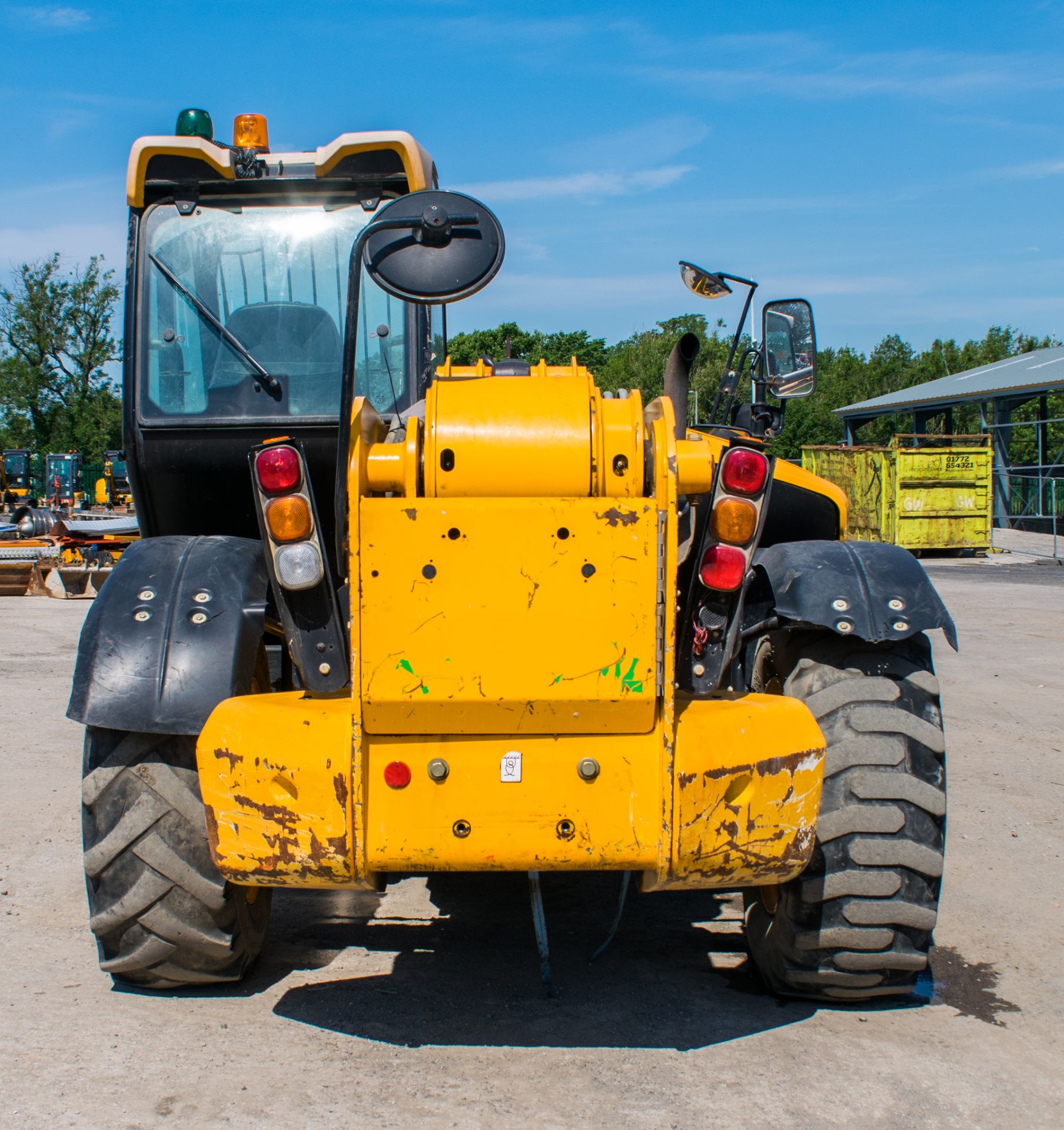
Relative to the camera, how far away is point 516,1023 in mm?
3410

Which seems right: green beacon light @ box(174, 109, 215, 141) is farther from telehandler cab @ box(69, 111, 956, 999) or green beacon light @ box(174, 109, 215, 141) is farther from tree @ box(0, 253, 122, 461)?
tree @ box(0, 253, 122, 461)

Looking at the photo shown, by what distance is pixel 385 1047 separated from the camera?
10.7 ft

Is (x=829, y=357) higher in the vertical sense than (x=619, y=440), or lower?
higher

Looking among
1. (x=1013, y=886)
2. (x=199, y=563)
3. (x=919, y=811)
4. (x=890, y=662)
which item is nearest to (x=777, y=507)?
(x=890, y=662)

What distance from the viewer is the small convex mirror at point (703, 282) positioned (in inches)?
184

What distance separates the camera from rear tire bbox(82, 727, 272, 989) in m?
3.33

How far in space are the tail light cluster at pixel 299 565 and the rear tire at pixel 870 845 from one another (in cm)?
142

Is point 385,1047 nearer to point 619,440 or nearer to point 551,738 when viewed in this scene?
point 551,738

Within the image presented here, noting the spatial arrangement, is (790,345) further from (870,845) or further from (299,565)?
(299,565)

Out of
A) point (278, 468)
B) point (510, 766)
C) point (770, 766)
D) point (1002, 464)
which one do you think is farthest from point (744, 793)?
point (1002, 464)

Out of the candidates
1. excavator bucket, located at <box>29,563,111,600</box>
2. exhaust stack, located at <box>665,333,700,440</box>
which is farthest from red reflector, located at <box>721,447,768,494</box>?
excavator bucket, located at <box>29,563,111,600</box>

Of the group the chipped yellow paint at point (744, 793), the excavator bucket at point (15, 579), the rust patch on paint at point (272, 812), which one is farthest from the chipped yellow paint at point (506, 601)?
the excavator bucket at point (15, 579)

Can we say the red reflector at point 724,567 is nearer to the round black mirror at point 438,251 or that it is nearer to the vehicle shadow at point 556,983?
the round black mirror at point 438,251

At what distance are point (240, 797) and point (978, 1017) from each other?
228 cm
